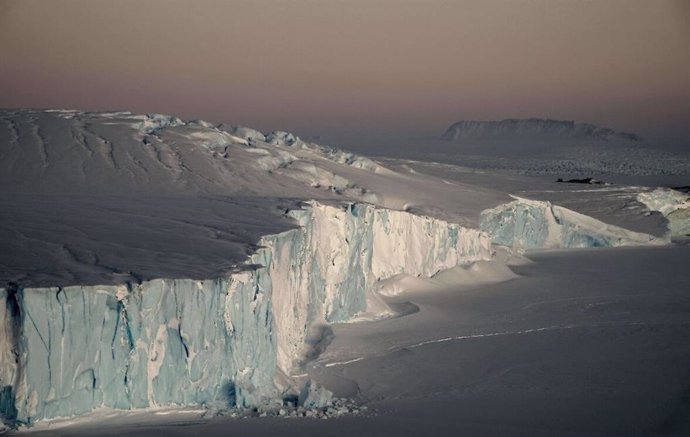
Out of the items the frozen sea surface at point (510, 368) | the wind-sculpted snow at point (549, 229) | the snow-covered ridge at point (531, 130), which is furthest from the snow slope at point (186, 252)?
the snow-covered ridge at point (531, 130)

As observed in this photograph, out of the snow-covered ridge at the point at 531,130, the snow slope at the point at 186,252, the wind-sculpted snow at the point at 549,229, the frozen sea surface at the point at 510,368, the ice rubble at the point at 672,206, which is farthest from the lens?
the snow-covered ridge at the point at 531,130

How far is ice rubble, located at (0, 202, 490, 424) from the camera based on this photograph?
8.66m

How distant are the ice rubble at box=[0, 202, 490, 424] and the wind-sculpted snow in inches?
419

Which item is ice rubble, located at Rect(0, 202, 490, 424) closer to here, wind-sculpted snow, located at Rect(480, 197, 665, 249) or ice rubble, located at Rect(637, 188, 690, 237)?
wind-sculpted snow, located at Rect(480, 197, 665, 249)

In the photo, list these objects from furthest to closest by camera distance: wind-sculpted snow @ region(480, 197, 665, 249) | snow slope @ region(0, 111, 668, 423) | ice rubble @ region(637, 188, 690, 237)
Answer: ice rubble @ region(637, 188, 690, 237) → wind-sculpted snow @ region(480, 197, 665, 249) → snow slope @ region(0, 111, 668, 423)

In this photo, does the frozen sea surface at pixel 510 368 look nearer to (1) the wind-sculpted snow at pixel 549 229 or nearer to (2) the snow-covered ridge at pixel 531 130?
(1) the wind-sculpted snow at pixel 549 229

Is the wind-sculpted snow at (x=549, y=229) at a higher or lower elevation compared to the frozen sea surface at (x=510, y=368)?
higher

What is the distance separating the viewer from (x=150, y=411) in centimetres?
937

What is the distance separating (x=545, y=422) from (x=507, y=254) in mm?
12054

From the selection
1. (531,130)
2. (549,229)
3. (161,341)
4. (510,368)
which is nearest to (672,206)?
(549,229)

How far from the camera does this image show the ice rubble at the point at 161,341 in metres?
8.66

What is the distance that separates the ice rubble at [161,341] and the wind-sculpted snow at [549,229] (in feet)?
34.9

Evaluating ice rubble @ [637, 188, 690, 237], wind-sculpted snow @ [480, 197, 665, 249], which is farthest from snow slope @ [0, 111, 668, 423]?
ice rubble @ [637, 188, 690, 237]

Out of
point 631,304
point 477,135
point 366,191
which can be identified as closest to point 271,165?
point 366,191
